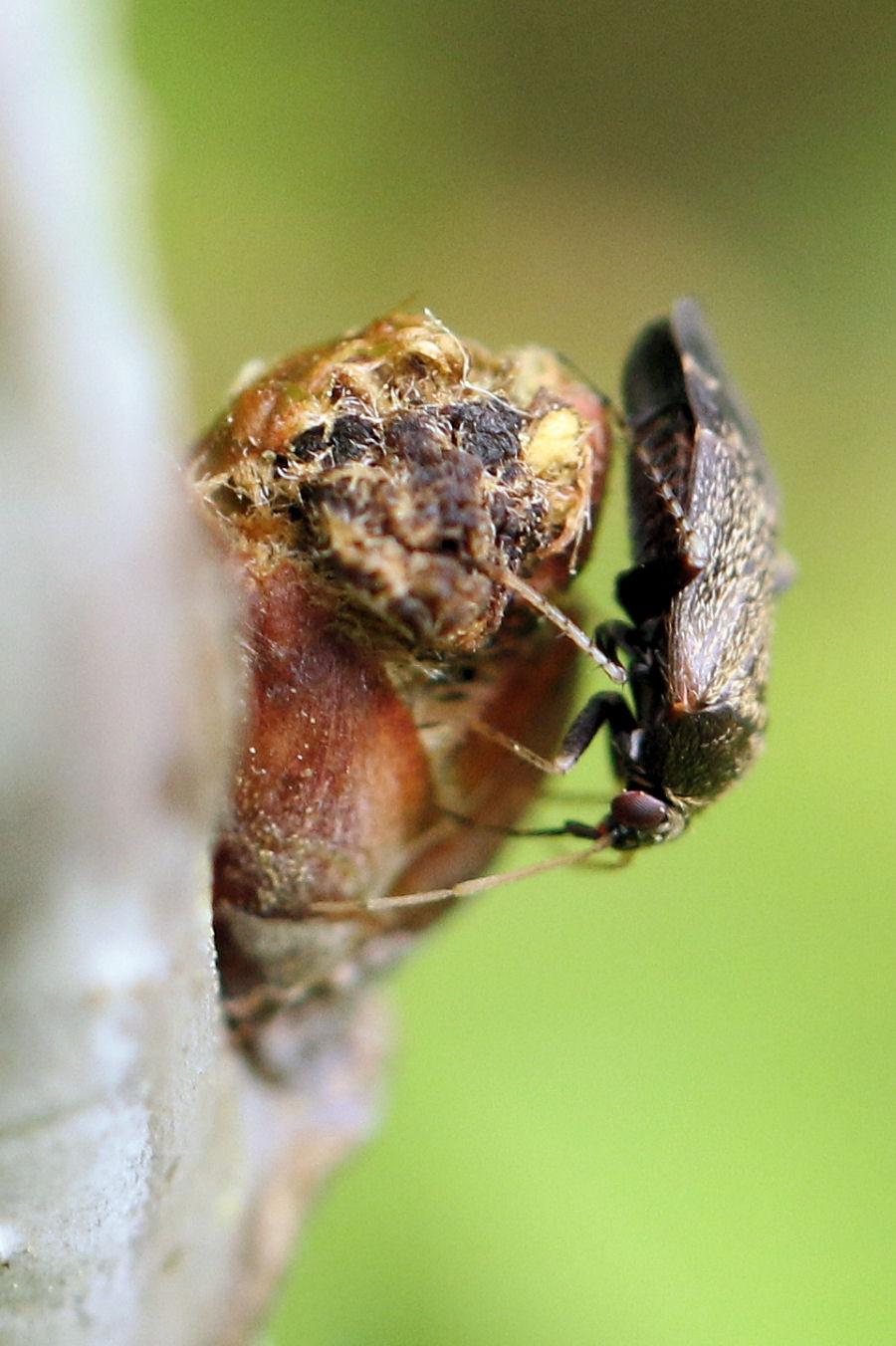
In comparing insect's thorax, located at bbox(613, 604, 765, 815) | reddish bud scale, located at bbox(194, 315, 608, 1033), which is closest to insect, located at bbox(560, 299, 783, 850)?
insect's thorax, located at bbox(613, 604, 765, 815)

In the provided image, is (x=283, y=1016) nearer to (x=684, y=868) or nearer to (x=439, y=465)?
(x=439, y=465)

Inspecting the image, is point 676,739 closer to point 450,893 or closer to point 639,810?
point 639,810

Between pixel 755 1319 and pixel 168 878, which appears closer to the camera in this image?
pixel 168 878

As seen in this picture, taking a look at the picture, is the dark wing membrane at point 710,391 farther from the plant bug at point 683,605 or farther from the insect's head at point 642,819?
the insect's head at point 642,819

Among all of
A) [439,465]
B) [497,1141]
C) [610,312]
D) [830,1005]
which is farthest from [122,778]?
[610,312]

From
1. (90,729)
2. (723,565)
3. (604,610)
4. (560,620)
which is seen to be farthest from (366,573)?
(604,610)

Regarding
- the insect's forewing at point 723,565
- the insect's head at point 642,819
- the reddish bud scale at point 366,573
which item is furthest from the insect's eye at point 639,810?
the reddish bud scale at point 366,573

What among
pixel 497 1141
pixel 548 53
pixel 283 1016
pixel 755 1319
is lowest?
pixel 497 1141
